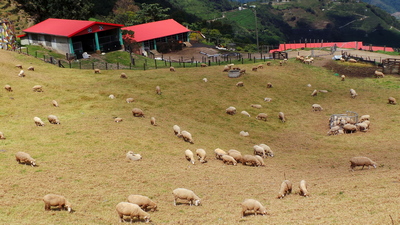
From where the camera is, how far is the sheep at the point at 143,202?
19172mm

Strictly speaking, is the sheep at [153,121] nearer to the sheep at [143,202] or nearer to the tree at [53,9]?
the sheep at [143,202]

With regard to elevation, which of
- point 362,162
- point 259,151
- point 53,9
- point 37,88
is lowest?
point 259,151

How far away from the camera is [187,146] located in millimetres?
31141

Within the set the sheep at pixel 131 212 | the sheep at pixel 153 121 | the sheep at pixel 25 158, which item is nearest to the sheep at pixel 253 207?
the sheep at pixel 131 212

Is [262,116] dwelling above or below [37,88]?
below

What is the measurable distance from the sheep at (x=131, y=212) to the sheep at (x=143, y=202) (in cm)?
90

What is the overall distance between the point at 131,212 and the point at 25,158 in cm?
1008

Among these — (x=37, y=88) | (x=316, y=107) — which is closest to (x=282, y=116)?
(x=316, y=107)

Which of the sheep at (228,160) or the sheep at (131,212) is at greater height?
the sheep at (131,212)

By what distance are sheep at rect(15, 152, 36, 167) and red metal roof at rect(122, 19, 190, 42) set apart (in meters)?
60.8

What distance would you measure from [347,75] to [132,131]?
41.7 m

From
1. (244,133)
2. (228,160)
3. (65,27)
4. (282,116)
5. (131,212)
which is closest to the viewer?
(131,212)

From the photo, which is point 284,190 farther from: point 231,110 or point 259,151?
point 231,110

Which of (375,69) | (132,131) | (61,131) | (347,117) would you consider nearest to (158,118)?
(132,131)
